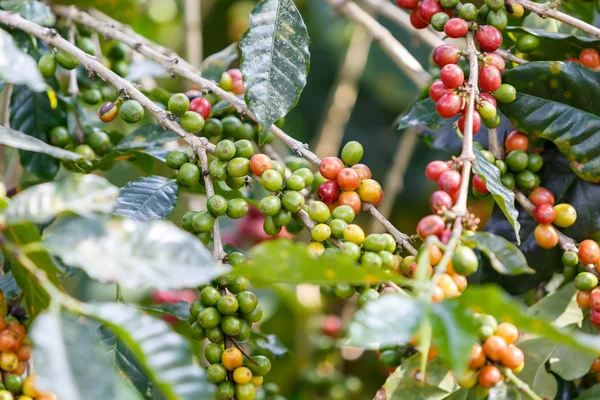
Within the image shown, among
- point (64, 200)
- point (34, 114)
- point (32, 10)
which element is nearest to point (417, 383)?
point (64, 200)

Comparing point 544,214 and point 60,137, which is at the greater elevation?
point 544,214

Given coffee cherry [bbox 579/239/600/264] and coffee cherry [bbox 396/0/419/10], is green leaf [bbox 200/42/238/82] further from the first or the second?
coffee cherry [bbox 579/239/600/264]

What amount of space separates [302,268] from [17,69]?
0.42 m

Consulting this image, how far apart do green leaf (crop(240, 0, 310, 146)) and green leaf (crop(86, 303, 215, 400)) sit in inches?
16.7

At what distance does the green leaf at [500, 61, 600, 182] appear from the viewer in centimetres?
113

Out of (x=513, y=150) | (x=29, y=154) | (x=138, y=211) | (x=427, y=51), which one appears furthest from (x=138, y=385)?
(x=427, y=51)

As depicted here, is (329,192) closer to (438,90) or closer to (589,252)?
(438,90)

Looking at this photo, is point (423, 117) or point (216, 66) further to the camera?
point (216, 66)

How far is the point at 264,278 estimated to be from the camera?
2.34ft

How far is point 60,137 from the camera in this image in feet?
4.46

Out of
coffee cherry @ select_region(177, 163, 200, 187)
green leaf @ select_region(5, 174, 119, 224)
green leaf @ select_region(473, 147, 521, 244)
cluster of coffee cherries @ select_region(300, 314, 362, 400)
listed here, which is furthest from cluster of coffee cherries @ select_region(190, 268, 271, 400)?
cluster of coffee cherries @ select_region(300, 314, 362, 400)

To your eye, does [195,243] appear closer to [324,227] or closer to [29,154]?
[324,227]

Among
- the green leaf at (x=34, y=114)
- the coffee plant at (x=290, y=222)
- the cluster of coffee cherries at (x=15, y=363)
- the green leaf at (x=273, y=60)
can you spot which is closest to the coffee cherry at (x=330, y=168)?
the coffee plant at (x=290, y=222)

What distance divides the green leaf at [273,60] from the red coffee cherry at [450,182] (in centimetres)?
30
